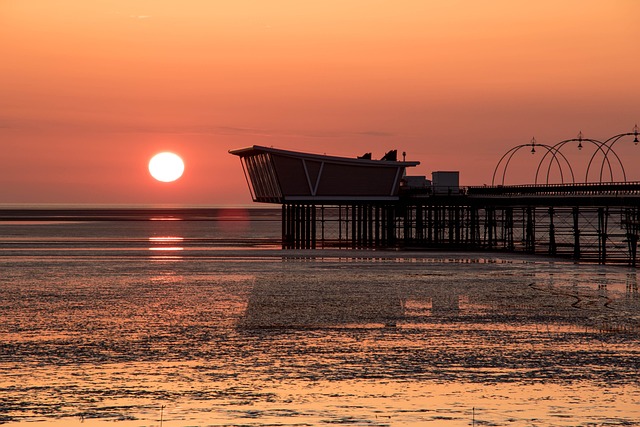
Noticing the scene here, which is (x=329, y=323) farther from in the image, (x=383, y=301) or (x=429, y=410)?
(x=429, y=410)

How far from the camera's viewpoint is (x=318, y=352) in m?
19.9

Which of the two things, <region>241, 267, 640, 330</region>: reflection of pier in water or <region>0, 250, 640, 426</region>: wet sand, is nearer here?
<region>0, 250, 640, 426</region>: wet sand

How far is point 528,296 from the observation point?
3266cm

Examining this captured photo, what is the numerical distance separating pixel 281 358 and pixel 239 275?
75.1 feet

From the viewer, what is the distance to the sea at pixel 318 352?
14531 millimetres

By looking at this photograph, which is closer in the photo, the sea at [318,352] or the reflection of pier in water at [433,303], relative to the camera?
the sea at [318,352]

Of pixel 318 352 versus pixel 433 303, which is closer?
pixel 318 352

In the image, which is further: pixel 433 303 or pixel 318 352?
pixel 433 303

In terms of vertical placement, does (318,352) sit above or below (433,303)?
below

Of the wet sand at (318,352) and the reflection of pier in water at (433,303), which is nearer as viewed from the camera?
the wet sand at (318,352)

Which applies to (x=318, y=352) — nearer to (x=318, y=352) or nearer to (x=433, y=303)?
(x=318, y=352)

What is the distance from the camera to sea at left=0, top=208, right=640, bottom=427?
14.5 m

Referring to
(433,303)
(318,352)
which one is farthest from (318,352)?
(433,303)

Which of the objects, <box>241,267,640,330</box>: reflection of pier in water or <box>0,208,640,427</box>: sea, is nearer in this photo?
<box>0,208,640,427</box>: sea
